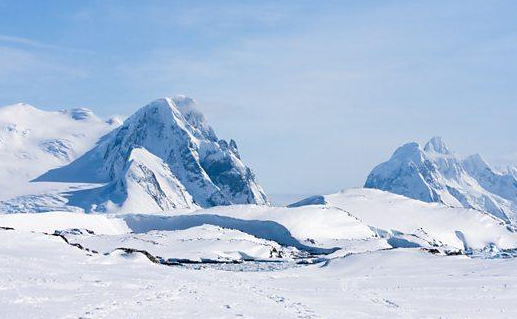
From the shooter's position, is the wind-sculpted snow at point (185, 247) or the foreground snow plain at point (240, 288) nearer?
the foreground snow plain at point (240, 288)

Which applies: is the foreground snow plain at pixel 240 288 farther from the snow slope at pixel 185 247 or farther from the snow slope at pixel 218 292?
the snow slope at pixel 185 247

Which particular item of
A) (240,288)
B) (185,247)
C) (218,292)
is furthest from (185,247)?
(218,292)

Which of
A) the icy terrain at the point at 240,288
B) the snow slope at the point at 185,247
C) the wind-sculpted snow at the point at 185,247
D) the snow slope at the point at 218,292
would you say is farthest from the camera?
the snow slope at the point at 185,247

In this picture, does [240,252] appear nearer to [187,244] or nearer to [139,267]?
[187,244]

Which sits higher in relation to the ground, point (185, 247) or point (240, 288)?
point (240, 288)

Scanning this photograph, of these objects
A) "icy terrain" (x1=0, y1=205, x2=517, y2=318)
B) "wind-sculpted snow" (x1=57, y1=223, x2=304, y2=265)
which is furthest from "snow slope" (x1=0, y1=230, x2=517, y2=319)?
"wind-sculpted snow" (x1=57, y1=223, x2=304, y2=265)

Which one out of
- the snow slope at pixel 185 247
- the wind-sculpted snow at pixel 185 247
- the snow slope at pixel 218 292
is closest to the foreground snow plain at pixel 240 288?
the snow slope at pixel 218 292

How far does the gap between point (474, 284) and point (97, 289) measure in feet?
93.3

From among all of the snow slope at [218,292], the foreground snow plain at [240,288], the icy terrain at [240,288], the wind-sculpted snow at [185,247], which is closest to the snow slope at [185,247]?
the wind-sculpted snow at [185,247]

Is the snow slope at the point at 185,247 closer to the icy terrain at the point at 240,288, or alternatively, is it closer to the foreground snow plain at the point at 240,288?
the foreground snow plain at the point at 240,288

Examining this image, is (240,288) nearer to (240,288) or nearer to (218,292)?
(240,288)

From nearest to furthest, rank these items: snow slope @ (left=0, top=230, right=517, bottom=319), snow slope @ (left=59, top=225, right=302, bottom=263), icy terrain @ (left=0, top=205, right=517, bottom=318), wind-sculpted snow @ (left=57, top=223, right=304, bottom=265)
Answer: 1. snow slope @ (left=0, top=230, right=517, bottom=319)
2. icy terrain @ (left=0, top=205, right=517, bottom=318)
3. wind-sculpted snow @ (left=57, top=223, right=304, bottom=265)
4. snow slope @ (left=59, top=225, right=302, bottom=263)

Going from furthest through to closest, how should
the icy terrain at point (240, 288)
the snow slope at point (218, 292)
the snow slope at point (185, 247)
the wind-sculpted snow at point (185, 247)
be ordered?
the snow slope at point (185, 247) < the wind-sculpted snow at point (185, 247) < the icy terrain at point (240, 288) < the snow slope at point (218, 292)

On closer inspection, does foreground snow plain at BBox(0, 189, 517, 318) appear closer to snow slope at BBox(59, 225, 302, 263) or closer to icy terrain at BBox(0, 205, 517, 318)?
icy terrain at BBox(0, 205, 517, 318)
